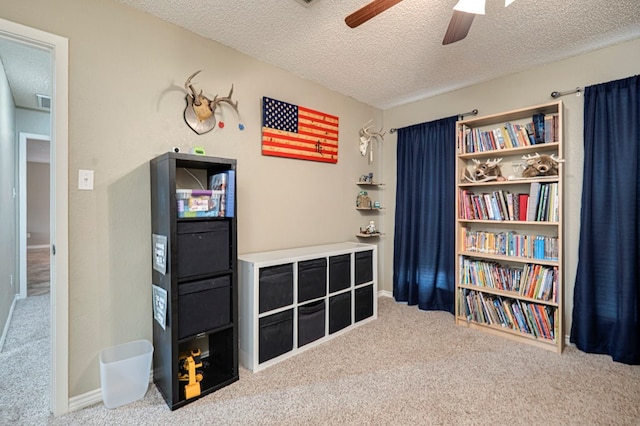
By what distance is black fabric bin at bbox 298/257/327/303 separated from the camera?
2.41 m

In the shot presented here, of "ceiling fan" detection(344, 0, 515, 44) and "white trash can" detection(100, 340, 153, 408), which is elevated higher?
"ceiling fan" detection(344, 0, 515, 44)

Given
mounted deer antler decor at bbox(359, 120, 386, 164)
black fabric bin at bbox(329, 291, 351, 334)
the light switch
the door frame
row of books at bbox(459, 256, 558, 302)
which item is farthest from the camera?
mounted deer antler decor at bbox(359, 120, 386, 164)

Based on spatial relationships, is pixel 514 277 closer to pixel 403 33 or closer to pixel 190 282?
pixel 403 33

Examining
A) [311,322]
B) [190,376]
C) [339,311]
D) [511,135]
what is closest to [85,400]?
[190,376]

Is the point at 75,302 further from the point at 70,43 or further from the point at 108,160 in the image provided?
the point at 70,43

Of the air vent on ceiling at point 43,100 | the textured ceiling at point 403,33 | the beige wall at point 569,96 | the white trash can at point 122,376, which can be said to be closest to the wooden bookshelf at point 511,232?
the beige wall at point 569,96

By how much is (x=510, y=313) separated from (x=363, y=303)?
1.29 metres

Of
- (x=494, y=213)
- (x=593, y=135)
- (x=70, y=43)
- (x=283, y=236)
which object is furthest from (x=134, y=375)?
(x=593, y=135)

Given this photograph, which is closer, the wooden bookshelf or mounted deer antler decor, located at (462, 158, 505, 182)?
the wooden bookshelf

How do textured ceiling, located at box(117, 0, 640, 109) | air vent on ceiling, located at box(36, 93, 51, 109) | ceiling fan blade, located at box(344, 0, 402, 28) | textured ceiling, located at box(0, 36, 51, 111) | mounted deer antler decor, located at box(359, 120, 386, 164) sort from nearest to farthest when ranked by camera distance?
ceiling fan blade, located at box(344, 0, 402, 28) → textured ceiling, located at box(117, 0, 640, 109) → textured ceiling, located at box(0, 36, 51, 111) → air vent on ceiling, located at box(36, 93, 51, 109) → mounted deer antler decor, located at box(359, 120, 386, 164)

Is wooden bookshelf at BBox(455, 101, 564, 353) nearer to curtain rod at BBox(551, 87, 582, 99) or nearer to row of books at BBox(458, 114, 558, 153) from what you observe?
row of books at BBox(458, 114, 558, 153)

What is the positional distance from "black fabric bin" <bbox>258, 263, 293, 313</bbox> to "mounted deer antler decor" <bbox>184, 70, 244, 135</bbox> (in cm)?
117

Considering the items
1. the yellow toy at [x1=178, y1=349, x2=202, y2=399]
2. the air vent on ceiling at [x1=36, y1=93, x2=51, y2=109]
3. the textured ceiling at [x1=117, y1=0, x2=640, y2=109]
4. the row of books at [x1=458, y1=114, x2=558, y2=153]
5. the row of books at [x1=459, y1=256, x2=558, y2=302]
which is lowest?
the yellow toy at [x1=178, y1=349, x2=202, y2=399]

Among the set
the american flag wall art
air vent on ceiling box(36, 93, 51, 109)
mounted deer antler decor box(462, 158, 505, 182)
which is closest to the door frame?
the american flag wall art
